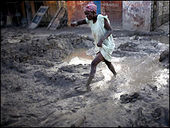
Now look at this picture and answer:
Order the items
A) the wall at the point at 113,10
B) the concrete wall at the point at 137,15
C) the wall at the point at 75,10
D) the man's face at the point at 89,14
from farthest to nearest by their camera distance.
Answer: the wall at the point at 75,10
the wall at the point at 113,10
the concrete wall at the point at 137,15
the man's face at the point at 89,14

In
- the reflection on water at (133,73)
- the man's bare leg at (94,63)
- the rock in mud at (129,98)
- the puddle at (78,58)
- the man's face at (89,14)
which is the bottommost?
the puddle at (78,58)

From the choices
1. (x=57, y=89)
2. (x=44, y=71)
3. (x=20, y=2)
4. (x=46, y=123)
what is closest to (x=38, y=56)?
(x=44, y=71)

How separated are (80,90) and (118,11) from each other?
7349 mm

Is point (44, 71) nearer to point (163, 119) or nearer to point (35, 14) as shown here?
point (163, 119)

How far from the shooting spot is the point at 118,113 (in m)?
3.20

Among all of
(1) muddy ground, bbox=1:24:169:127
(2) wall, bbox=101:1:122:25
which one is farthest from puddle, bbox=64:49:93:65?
(2) wall, bbox=101:1:122:25

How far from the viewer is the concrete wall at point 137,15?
30.3 ft

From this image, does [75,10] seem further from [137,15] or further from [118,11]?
[137,15]

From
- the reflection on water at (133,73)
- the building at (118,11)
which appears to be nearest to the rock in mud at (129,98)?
the reflection on water at (133,73)

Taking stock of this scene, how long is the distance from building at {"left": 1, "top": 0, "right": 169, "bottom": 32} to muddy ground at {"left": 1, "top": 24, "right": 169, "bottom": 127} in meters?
3.00

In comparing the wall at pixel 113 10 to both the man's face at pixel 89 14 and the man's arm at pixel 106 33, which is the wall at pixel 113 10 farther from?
the man's face at pixel 89 14

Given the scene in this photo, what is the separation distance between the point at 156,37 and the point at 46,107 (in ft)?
20.5

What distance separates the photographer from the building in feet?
30.6

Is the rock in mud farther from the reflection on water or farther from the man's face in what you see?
the man's face
